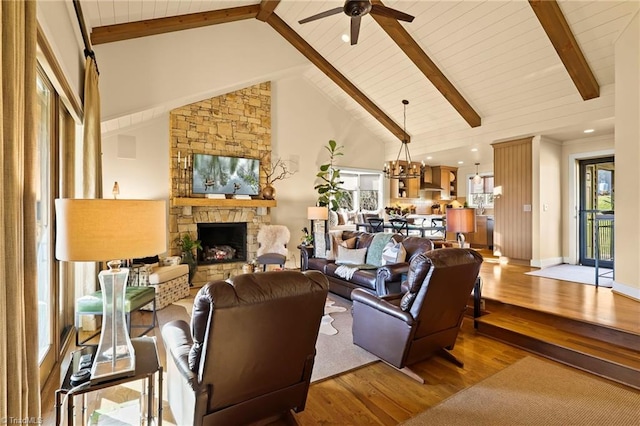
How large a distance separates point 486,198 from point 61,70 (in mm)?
9962

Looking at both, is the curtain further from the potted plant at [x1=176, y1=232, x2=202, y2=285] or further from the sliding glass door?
the sliding glass door

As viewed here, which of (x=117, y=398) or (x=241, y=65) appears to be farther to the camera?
(x=241, y=65)

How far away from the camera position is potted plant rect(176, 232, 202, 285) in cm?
554

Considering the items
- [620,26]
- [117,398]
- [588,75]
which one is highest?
[620,26]

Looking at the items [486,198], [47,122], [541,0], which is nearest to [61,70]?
[47,122]

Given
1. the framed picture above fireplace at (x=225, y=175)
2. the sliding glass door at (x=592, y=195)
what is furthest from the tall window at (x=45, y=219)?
the sliding glass door at (x=592, y=195)

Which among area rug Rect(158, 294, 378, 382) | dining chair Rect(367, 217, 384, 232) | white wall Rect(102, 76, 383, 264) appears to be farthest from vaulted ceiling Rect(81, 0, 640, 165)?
area rug Rect(158, 294, 378, 382)

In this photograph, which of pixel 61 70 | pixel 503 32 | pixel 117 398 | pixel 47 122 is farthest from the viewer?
pixel 503 32

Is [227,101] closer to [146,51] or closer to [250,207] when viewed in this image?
[146,51]

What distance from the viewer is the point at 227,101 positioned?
6.22 metres

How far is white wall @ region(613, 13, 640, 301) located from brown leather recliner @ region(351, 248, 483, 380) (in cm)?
279

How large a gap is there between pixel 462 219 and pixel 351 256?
1.64 meters

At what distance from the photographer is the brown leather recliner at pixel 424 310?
2441 mm

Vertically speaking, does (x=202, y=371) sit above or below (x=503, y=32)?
below
